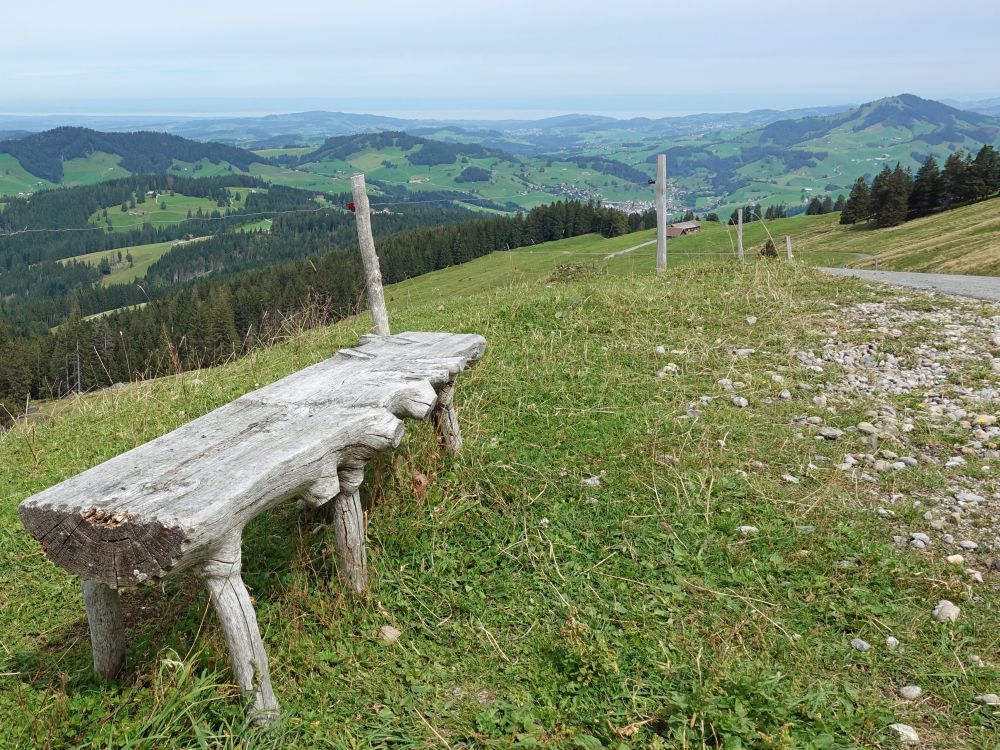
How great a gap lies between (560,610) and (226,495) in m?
2.60

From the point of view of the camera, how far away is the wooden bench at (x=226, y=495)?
3.50 meters

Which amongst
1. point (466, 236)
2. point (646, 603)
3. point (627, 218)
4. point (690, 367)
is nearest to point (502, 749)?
point (646, 603)

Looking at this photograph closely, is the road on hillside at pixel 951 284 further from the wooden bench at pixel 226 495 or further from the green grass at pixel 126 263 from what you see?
the green grass at pixel 126 263

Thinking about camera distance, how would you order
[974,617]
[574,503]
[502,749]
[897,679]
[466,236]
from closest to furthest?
[502,749] < [897,679] < [974,617] < [574,503] < [466,236]

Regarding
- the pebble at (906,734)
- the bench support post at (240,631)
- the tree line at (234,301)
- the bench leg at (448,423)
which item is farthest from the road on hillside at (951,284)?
the tree line at (234,301)

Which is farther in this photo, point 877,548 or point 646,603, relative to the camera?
point 877,548

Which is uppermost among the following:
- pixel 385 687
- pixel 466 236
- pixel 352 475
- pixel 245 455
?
pixel 245 455

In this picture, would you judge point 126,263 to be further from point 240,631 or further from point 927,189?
point 240,631

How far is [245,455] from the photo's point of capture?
423 centimetres

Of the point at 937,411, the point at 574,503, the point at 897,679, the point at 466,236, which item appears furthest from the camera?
the point at 466,236

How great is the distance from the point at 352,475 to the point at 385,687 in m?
1.47

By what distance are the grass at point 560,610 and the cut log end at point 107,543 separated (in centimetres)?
70

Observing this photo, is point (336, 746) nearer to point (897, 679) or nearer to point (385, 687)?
point (385, 687)

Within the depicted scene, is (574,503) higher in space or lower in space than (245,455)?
lower
